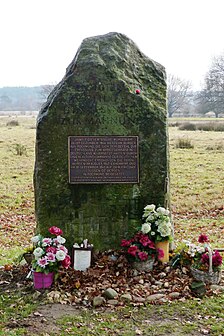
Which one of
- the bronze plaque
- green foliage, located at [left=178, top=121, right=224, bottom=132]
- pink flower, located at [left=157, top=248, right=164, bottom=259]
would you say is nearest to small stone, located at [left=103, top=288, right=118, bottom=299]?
pink flower, located at [left=157, top=248, right=164, bottom=259]

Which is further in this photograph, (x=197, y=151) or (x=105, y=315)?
(x=197, y=151)

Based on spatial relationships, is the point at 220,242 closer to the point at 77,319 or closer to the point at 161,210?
the point at 161,210

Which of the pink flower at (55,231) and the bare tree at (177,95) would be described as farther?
the bare tree at (177,95)

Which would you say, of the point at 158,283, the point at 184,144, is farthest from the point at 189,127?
the point at 158,283

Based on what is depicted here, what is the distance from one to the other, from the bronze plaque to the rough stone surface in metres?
0.10

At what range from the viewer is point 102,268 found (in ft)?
26.1

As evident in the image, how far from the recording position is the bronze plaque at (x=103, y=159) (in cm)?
821

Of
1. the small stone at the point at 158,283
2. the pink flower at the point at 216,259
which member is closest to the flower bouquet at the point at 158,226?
the small stone at the point at 158,283

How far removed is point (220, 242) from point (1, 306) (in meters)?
6.42

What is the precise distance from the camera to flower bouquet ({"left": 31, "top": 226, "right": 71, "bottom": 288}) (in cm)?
727

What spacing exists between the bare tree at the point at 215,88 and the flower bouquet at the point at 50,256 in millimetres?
45195

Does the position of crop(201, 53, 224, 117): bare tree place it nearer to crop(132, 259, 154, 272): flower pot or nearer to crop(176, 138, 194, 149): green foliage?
crop(176, 138, 194, 149): green foliage

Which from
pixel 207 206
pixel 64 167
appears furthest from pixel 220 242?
pixel 64 167

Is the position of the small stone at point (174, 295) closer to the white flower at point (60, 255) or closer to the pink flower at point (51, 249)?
the white flower at point (60, 255)
